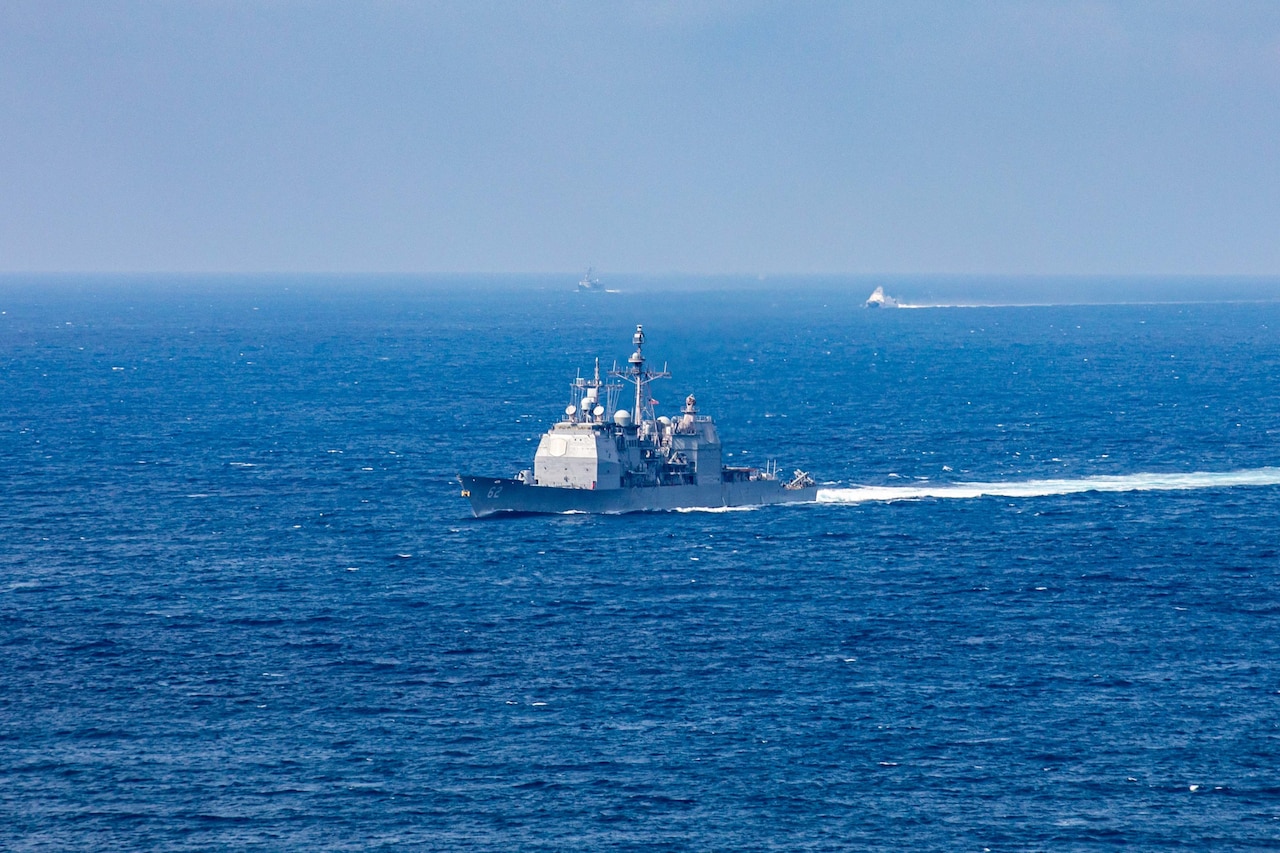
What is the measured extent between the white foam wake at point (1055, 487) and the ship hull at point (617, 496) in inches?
170

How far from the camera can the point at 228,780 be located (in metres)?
66.1

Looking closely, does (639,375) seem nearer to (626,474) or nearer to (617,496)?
(626,474)

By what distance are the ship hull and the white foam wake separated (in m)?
4.33

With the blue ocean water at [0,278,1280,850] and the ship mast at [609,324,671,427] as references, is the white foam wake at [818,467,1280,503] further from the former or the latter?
the ship mast at [609,324,671,427]

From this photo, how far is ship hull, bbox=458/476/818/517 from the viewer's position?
11906cm

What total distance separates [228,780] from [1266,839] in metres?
38.4

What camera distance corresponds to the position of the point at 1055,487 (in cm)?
13125

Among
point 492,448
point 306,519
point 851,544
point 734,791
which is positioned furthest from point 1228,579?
point 492,448

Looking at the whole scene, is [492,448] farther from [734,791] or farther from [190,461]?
[734,791]

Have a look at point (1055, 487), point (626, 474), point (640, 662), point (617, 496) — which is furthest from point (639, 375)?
point (640, 662)

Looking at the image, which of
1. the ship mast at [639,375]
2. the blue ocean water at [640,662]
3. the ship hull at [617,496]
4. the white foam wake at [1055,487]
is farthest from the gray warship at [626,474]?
the white foam wake at [1055,487]

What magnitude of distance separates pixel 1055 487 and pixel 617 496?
3442 cm

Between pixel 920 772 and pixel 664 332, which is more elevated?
pixel 664 332

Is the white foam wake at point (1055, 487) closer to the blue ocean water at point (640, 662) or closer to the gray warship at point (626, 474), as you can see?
the blue ocean water at point (640, 662)
